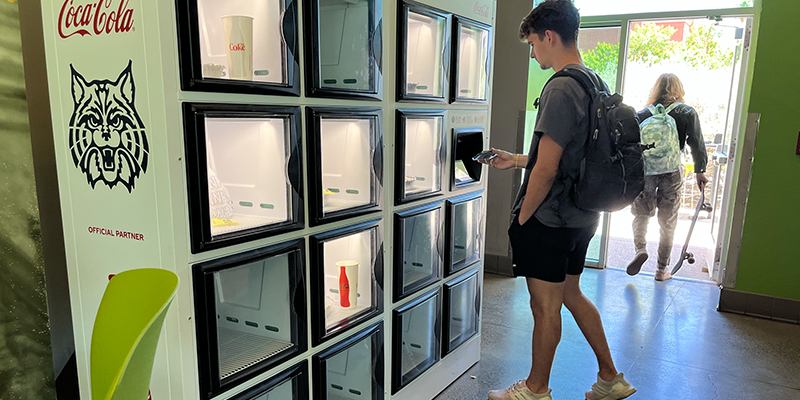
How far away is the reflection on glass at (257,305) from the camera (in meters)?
1.80

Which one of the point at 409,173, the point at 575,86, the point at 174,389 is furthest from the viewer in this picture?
the point at 409,173

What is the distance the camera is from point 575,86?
221 centimetres

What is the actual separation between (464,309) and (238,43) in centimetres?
203

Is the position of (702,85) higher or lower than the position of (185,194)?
higher

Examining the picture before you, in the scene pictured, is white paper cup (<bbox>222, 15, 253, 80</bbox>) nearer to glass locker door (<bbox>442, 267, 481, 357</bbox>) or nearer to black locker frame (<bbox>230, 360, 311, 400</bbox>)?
black locker frame (<bbox>230, 360, 311, 400</bbox>)

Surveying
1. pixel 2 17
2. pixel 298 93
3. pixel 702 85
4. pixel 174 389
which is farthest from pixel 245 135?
pixel 702 85

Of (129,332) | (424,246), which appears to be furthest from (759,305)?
(129,332)

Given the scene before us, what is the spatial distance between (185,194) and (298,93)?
507 millimetres

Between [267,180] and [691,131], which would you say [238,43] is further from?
[691,131]

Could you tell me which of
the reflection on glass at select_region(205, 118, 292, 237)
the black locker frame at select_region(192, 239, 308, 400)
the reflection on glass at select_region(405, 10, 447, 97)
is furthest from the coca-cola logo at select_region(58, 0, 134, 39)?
the reflection on glass at select_region(405, 10, 447, 97)

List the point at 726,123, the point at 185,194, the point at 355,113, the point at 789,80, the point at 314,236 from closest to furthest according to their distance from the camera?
the point at 185,194 → the point at 314,236 → the point at 355,113 → the point at 789,80 → the point at 726,123

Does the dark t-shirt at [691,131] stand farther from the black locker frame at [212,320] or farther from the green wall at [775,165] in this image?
the black locker frame at [212,320]

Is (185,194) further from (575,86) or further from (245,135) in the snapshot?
(575,86)

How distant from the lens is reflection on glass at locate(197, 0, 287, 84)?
64.6 inches
